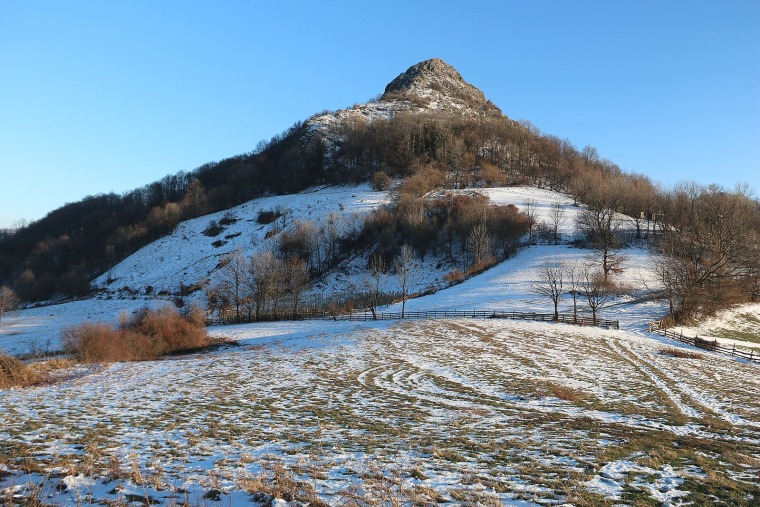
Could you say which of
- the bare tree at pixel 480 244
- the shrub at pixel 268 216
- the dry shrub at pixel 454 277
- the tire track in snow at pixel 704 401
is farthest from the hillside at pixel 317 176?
the tire track in snow at pixel 704 401

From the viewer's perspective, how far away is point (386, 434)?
1143cm

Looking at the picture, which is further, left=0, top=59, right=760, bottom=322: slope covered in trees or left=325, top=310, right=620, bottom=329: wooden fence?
left=0, top=59, right=760, bottom=322: slope covered in trees

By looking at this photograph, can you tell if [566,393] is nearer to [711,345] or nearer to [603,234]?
[711,345]

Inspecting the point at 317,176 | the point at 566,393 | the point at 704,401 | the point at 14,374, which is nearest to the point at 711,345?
the point at 704,401

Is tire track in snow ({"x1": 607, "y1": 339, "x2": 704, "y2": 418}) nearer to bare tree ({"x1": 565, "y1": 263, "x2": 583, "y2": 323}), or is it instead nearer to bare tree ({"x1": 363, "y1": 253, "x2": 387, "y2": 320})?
bare tree ({"x1": 565, "y1": 263, "x2": 583, "y2": 323})

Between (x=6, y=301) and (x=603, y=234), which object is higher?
(x=603, y=234)

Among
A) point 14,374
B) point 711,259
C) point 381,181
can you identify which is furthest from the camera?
point 381,181

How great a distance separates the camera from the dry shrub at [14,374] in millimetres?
18641

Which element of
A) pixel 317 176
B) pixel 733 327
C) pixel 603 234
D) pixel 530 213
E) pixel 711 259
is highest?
pixel 317 176

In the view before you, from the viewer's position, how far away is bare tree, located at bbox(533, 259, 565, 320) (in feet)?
165

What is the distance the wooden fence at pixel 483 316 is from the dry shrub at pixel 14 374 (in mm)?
32102

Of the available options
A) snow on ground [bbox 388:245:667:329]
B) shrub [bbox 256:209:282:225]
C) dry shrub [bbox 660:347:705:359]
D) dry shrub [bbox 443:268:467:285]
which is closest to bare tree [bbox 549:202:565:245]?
snow on ground [bbox 388:245:667:329]

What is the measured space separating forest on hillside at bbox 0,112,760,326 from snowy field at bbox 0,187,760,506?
36.1 meters

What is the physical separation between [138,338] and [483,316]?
3413 centimetres
